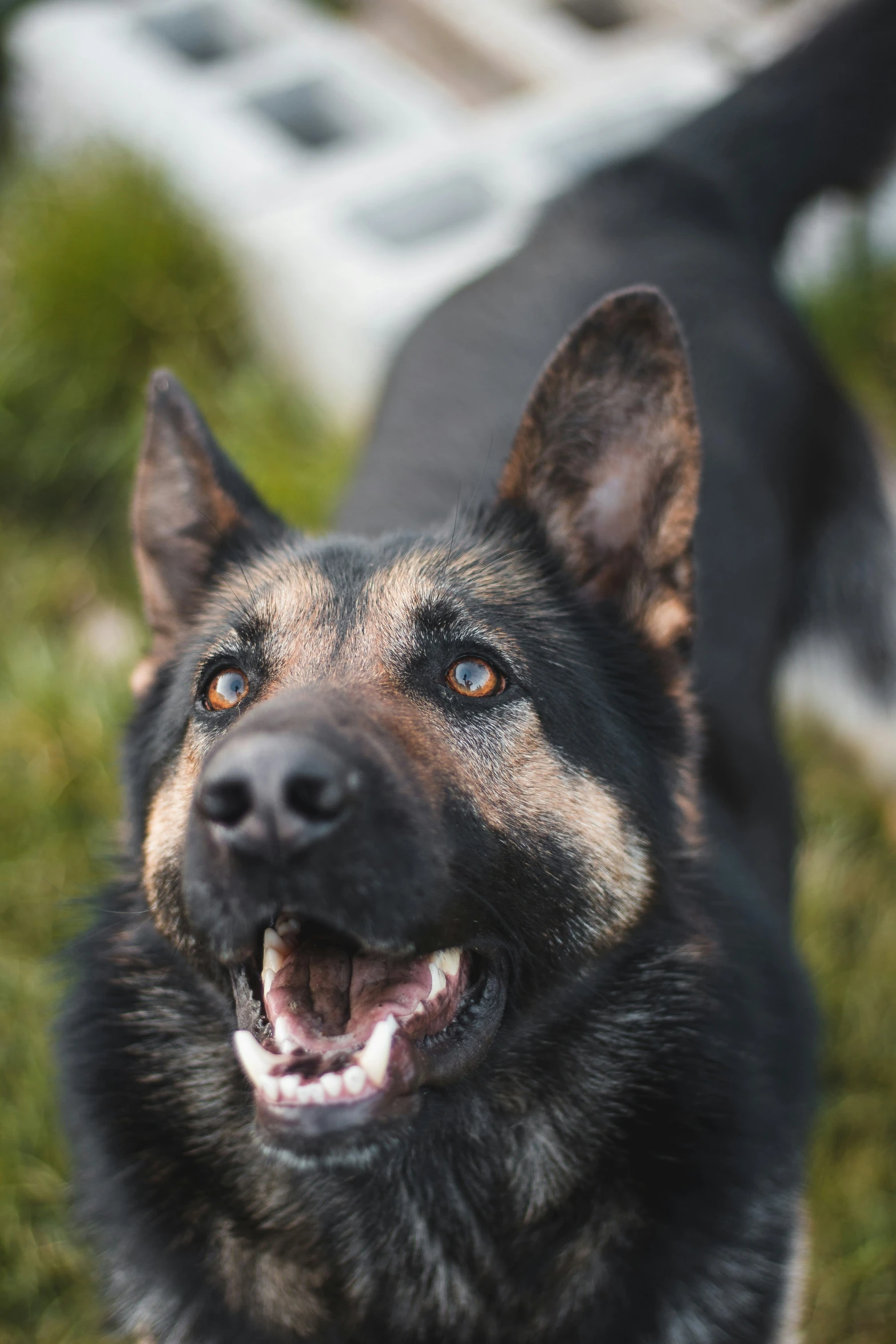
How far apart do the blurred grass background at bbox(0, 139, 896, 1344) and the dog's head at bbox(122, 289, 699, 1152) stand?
2.13 feet

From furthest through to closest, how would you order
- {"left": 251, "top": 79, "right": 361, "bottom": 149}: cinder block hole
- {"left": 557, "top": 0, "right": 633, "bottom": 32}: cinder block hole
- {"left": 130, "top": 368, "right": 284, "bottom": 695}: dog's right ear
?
{"left": 557, "top": 0, "right": 633, "bottom": 32}: cinder block hole, {"left": 251, "top": 79, "right": 361, "bottom": 149}: cinder block hole, {"left": 130, "top": 368, "right": 284, "bottom": 695}: dog's right ear

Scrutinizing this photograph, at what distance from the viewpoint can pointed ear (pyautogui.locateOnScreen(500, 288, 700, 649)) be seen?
7.11 feet

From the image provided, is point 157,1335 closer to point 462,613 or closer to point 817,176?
point 462,613

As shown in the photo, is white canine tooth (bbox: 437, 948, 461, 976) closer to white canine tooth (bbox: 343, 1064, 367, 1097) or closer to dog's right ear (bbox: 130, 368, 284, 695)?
white canine tooth (bbox: 343, 1064, 367, 1097)

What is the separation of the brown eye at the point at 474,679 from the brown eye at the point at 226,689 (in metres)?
0.37

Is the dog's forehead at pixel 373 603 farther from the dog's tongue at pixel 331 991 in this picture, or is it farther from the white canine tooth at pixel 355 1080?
the white canine tooth at pixel 355 1080

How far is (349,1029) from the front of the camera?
194 cm

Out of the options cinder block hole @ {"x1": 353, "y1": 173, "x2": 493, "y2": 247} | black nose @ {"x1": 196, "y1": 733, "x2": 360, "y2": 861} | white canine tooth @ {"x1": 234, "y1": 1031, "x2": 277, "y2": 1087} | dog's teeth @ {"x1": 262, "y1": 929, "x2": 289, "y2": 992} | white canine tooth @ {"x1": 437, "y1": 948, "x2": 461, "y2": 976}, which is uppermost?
cinder block hole @ {"x1": 353, "y1": 173, "x2": 493, "y2": 247}

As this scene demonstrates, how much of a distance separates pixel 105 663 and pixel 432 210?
242cm

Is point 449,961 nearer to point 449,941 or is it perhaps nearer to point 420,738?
point 449,941

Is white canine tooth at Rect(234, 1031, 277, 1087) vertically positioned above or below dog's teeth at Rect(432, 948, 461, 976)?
below

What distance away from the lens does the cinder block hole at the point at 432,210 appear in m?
5.16

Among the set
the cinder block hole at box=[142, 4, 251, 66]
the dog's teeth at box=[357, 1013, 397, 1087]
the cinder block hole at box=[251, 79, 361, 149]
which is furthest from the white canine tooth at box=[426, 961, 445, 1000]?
the cinder block hole at box=[142, 4, 251, 66]

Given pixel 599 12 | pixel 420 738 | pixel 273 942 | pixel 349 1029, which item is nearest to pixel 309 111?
pixel 599 12
